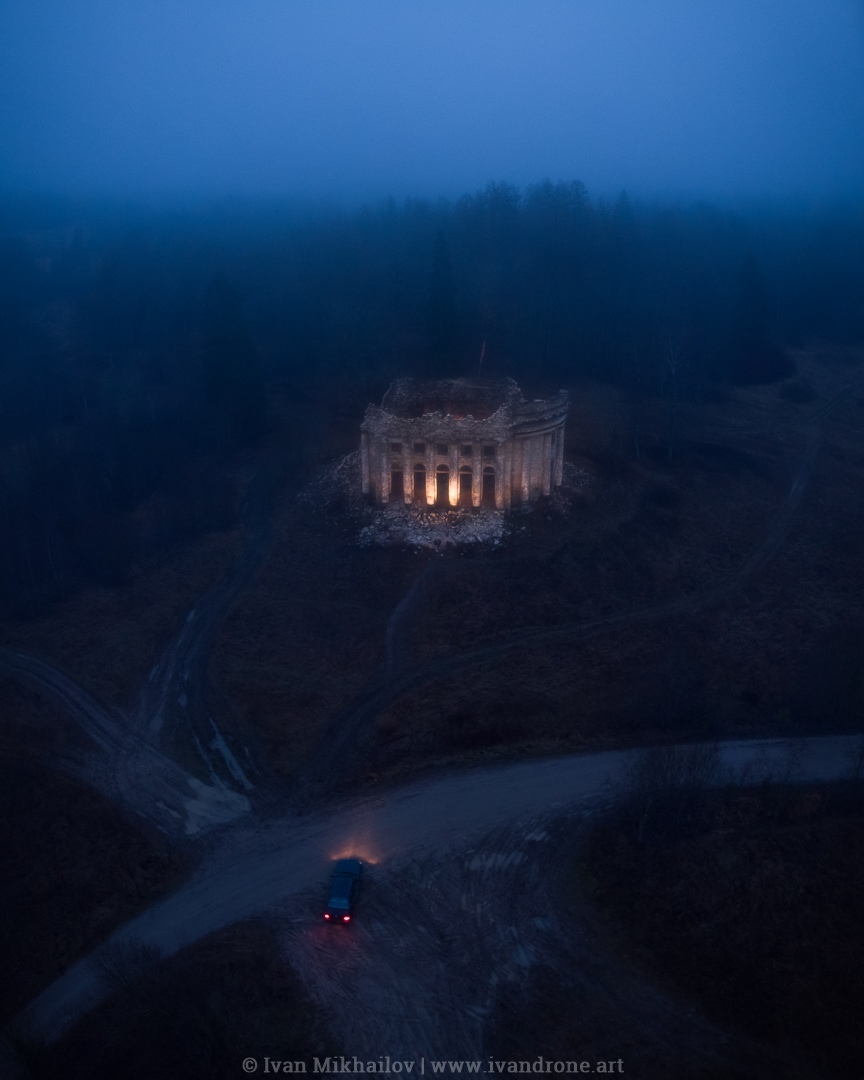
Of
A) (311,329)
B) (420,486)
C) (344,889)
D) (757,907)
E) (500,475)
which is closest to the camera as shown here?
(344,889)

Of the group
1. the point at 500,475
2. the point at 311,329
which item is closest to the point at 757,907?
the point at 500,475

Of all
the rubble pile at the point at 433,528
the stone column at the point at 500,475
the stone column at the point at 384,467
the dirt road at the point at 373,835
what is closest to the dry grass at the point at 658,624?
the dirt road at the point at 373,835

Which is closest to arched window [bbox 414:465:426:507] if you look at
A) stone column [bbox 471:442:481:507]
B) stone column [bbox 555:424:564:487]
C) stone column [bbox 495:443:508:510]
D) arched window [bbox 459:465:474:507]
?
arched window [bbox 459:465:474:507]

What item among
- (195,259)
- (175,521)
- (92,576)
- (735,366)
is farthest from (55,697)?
(195,259)

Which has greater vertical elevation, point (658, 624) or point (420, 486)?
point (420, 486)

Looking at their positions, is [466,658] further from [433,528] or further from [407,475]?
[407,475]

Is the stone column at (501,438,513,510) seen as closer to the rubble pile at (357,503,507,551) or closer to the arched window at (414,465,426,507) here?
the rubble pile at (357,503,507,551)

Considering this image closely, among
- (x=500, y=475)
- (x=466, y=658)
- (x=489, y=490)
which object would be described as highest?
(x=500, y=475)
